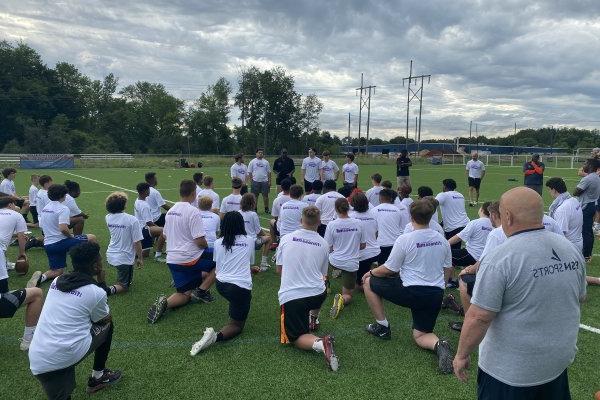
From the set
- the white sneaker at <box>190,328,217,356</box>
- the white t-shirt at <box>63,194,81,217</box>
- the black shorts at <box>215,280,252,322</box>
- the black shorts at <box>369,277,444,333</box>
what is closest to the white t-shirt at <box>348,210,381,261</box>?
the black shorts at <box>369,277,444,333</box>

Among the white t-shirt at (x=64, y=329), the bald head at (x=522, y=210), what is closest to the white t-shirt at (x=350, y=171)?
the white t-shirt at (x=64, y=329)

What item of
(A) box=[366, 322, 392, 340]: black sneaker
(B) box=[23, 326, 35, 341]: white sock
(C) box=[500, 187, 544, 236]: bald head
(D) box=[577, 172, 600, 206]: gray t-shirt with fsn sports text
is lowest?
(A) box=[366, 322, 392, 340]: black sneaker

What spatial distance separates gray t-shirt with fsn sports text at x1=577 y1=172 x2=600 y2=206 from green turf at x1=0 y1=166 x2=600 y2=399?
333cm

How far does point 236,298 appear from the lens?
17.8ft

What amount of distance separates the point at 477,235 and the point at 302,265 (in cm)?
303

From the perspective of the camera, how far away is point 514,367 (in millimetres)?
2641

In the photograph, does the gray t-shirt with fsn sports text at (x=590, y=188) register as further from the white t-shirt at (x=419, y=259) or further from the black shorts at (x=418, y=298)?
the black shorts at (x=418, y=298)

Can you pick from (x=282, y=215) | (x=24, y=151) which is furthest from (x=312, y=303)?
(x=24, y=151)

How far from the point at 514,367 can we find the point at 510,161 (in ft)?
183

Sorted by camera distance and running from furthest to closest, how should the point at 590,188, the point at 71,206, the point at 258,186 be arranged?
the point at 258,186 < the point at 590,188 < the point at 71,206

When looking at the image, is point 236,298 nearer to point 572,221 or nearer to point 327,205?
point 327,205

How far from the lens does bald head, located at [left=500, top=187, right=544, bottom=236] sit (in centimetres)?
257

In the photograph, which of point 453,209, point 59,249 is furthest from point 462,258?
point 59,249

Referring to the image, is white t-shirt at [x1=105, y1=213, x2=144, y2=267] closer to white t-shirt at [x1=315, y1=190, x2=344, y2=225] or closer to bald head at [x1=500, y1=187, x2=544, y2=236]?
white t-shirt at [x1=315, y1=190, x2=344, y2=225]
